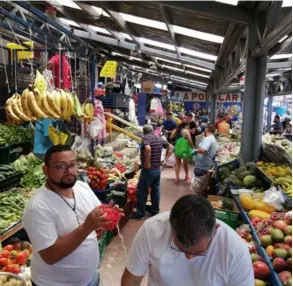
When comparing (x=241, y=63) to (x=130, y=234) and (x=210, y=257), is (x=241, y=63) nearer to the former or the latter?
(x=130, y=234)

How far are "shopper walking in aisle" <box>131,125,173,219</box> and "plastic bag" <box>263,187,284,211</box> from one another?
8.13 ft

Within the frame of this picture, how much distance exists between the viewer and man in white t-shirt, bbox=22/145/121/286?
2062mm

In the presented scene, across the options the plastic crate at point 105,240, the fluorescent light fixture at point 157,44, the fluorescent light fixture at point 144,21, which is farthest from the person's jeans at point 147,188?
the fluorescent light fixture at point 157,44

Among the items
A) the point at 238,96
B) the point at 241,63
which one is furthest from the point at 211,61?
the point at 238,96

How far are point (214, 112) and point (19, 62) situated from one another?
12318 millimetres

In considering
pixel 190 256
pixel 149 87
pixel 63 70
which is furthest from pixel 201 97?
pixel 190 256

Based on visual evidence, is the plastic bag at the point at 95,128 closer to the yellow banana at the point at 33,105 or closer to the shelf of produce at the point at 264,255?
the yellow banana at the point at 33,105

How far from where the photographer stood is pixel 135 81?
17891 mm

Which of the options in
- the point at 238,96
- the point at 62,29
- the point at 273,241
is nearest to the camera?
the point at 273,241

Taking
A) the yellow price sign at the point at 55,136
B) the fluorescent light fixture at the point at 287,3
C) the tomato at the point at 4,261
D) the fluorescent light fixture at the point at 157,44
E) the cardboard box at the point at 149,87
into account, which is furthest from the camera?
the cardboard box at the point at 149,87

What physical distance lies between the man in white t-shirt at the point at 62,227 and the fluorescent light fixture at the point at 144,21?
4.47m

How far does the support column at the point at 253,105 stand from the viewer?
591cm

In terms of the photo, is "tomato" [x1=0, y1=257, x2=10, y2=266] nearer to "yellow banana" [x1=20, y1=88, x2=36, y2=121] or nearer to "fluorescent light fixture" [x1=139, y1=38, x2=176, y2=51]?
"yellow banana" [x1=20, y1=88, x2=36, y2=121]

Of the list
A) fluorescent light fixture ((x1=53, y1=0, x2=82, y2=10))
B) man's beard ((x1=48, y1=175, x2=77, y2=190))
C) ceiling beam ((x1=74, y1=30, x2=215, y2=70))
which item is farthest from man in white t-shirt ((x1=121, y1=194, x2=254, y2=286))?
ceiling beam ((x1=74, y1=30, x2=215, y2=70))
